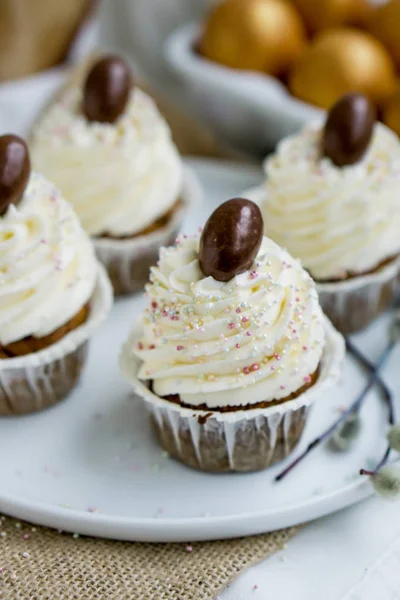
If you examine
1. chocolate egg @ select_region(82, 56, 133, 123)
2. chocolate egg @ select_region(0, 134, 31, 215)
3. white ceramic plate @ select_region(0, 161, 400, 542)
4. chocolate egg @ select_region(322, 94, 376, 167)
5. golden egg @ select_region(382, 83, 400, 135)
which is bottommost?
white ceramic plate @ select_region(0, 161, 400, 542)

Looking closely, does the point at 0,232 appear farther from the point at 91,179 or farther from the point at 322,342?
the point at 322,342

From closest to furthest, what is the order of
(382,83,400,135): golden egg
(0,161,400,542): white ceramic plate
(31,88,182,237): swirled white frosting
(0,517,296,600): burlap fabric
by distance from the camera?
(0,517,296,600): burlap fabric < (0,161,400,542): white ceramic plate < (31,88,182,237): swirled white frosting < (382,83,400,135): golden egg

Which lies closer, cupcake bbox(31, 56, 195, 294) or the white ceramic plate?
the white ceramic plate

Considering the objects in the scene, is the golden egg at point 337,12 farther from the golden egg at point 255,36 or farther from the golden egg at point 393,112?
the golden egg at point 393,112

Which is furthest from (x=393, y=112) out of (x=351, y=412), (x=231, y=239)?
(x=231, y=239)

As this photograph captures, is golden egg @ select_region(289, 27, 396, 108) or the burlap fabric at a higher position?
golden egg @ select_region(289, 27, 396, 108)

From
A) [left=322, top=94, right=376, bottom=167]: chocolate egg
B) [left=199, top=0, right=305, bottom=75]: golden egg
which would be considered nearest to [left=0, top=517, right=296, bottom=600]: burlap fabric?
[left=322, top=94, right=376, bottom=167]: chocolate egg

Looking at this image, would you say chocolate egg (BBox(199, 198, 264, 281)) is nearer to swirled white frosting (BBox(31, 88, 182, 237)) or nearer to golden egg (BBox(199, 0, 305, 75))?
swirled white frosting (BBox(31, 88, 182, 237))

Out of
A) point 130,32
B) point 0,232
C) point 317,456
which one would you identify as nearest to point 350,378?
point 317,456
